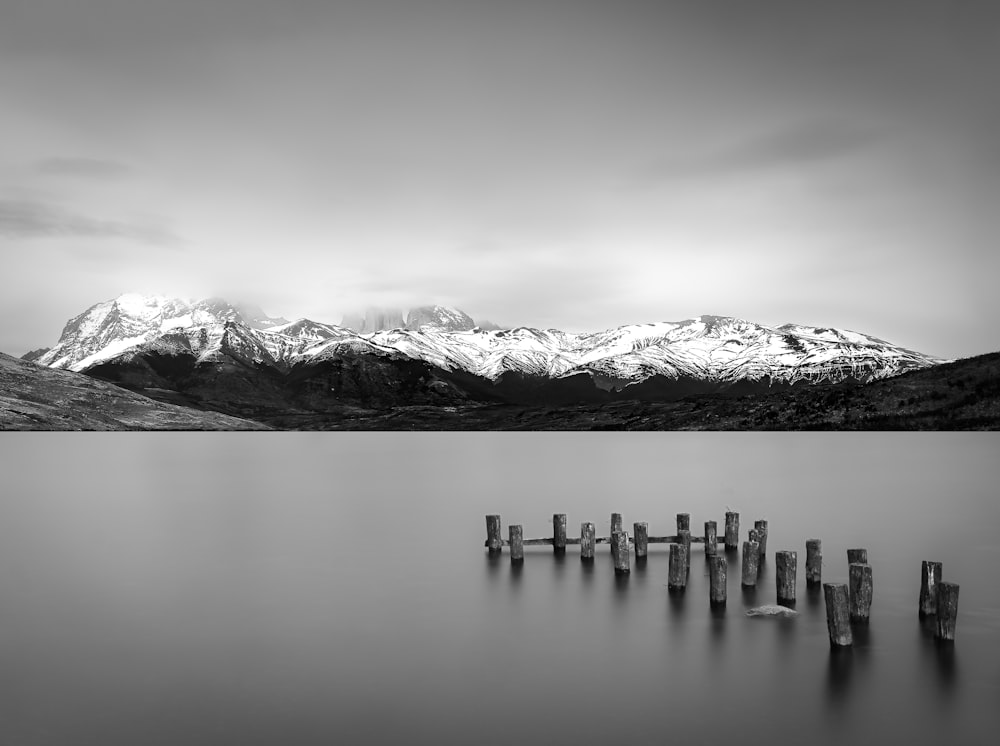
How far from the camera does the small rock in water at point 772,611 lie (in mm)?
25969

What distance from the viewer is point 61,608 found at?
28.3 metres

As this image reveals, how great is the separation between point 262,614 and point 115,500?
4673 cm

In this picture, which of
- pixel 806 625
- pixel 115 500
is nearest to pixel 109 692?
pixel 806 625

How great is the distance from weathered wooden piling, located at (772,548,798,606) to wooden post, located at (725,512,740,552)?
42.9ft

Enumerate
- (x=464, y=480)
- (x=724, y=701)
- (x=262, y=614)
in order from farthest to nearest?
(x=464, y=480)
(x=262, y=614)
(x=724, y=701)

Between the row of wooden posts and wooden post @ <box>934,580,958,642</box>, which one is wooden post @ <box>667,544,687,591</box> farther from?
wooden post @ <box>934,580,958,642</box>

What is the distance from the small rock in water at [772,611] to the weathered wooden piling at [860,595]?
6.08 ft

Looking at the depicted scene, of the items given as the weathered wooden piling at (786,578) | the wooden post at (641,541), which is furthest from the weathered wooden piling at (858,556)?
the wooden post at (641,541)

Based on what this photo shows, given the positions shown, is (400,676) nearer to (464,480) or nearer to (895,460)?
(464,480)

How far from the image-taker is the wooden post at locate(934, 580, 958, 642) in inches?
861

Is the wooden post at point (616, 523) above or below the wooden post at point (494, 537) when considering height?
above

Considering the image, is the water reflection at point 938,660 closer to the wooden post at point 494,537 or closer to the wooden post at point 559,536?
the wooden post at point 559,536

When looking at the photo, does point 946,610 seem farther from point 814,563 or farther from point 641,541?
point 641,541

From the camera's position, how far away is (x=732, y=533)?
40750mm
